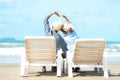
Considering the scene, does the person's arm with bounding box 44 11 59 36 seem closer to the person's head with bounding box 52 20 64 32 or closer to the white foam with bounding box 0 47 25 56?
the person's head with bounding box 52 20 64 32

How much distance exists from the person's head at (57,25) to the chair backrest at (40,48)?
599mm

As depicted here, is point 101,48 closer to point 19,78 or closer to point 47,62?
point 47,62

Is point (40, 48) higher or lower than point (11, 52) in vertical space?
lower

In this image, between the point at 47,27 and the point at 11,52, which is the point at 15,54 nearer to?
the point at 11,52

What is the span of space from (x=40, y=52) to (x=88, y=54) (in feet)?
3.67

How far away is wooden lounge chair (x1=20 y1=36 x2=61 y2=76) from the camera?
9695 millimetres

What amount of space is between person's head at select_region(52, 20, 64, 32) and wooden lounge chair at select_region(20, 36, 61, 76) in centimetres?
60

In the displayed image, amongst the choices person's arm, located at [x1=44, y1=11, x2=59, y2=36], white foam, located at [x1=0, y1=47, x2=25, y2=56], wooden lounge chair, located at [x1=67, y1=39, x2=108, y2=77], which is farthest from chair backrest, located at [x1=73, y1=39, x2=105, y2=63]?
white foam, located at [x1=0, y1=47, x2=25, y2=56]

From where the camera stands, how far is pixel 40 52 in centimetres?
995

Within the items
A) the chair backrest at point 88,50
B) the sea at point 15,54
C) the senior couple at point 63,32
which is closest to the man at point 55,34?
the senior couple at point 63,32

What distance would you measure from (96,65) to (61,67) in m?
0.88

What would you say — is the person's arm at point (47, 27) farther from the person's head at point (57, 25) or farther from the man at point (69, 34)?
the man at point (69, 34)

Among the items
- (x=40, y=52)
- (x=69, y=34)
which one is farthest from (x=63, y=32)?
(x=40, y=52)

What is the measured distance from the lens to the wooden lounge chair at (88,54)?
9719 millimetres
